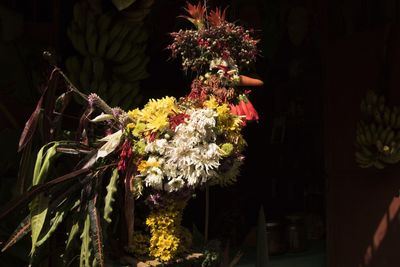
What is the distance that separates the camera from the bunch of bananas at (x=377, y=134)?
3219mm

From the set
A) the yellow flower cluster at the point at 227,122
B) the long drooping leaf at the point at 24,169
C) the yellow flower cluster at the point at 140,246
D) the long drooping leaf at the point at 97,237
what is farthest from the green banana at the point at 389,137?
the long drooping leaf at the point at 24,169

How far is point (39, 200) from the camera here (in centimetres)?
182

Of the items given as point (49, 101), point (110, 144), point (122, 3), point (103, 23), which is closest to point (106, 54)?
point (103, 23)

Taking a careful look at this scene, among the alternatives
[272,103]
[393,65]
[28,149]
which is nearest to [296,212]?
[272,103]

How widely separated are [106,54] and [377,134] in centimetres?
179

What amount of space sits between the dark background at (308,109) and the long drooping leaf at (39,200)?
979 mm

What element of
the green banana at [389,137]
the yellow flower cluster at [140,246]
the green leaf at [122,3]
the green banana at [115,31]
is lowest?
the yellow flower cluster at [140,246]

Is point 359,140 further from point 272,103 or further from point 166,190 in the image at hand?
point 166,190

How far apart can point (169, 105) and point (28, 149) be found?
56 centimetres

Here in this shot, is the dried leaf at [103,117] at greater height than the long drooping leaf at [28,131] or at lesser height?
greater

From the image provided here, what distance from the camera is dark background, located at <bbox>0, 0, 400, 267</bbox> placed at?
10.9 feet

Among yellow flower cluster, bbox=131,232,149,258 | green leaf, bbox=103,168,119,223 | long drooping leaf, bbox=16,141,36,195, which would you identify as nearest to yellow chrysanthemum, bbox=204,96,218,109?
green leaf, bbox=103,168,119,223

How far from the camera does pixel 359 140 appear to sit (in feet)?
10.9

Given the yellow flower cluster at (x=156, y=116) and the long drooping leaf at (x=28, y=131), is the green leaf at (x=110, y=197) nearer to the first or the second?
the yellow flower cluster at (x=156, y=116)
